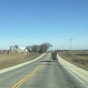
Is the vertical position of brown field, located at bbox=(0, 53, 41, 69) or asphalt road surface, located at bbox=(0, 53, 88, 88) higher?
brown field, located at bbox=(0, 53, 41, 69)

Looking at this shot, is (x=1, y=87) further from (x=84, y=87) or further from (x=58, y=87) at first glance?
(x=84, y=87)

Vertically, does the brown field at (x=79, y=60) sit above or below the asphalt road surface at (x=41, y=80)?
above

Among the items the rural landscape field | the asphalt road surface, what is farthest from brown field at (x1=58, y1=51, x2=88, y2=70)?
the asphalt road surface

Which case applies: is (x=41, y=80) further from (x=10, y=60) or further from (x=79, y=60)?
(x=79, y=60)

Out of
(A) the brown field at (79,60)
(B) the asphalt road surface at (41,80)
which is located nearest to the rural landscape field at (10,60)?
(A) the brown field at (79,60)

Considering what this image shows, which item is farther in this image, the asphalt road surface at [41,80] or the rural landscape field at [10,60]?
the rural landscape field at [10,60]

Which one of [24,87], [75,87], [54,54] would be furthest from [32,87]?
[54,54]

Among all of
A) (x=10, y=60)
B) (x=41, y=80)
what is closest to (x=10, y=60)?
(x=10, y=60)

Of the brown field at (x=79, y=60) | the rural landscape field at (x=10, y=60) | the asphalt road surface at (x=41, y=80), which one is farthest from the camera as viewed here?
the brown field at (x=79, y=60)

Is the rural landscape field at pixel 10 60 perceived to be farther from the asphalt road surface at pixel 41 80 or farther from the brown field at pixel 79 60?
the asphalt road surface at pixel 41 80

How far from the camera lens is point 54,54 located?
61.6 meters

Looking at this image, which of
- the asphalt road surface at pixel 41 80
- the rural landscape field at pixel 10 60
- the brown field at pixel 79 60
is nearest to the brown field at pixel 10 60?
the rural landscape field at pixel 10 60

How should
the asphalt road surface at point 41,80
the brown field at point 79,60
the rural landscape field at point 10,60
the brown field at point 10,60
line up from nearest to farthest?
the asphalt road surface at point 41,80 → the brown field at point 10,60 → the rural landscape field at point 10,60 → the brown field at point 79,60

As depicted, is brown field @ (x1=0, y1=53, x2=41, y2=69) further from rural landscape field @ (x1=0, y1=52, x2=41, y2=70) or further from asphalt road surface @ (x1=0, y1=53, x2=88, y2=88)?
asphalt road surface @ (x1=0, y1=53, x2=88, y2=88)
